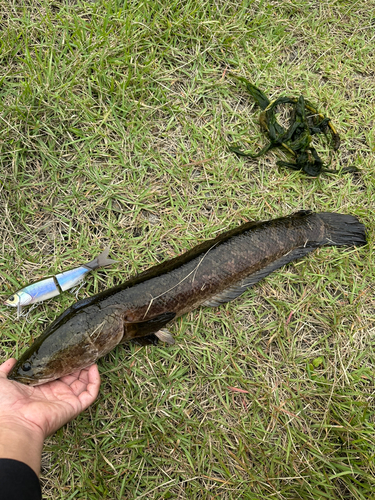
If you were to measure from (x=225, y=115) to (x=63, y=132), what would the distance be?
1743mm

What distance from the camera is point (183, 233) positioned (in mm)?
3357

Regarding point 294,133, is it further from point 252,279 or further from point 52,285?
point 52,285

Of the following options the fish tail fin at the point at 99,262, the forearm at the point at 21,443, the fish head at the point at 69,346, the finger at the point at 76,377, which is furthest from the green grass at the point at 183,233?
the forearm at the point at 21,443

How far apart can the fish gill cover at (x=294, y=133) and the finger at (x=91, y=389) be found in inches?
103

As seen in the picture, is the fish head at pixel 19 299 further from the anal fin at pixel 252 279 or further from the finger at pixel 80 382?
the anal fin at pixel 252 279

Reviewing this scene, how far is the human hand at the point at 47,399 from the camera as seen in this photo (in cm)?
232

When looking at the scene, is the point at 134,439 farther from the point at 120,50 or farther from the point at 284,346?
the point at 120,50

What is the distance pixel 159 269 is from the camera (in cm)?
291

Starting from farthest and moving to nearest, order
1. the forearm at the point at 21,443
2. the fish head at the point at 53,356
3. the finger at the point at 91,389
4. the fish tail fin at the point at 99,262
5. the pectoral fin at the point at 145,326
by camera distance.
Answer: the fish tail fin at the point at 99,262
the pectoral fin at the point at 145,326
the finger at the point at 91,389
the fish head at the point at 53,356
the forearm at the point at 21,443

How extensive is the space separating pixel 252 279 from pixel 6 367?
230cm

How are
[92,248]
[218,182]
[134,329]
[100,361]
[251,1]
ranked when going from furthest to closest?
[251,1]
[218,182]
[92,248]
[100,361]
[134,329]

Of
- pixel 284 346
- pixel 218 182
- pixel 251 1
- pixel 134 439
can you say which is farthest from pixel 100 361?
pixel 251 1

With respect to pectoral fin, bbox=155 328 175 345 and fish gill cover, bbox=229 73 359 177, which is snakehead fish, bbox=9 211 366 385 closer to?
pectoral fin, bbox=155 328 175 345

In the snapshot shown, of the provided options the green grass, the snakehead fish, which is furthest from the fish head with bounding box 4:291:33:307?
the snakehead fish
